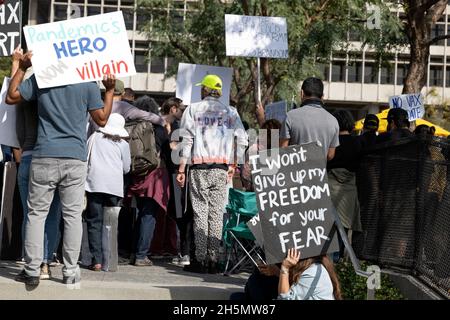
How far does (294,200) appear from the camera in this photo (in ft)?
24.7

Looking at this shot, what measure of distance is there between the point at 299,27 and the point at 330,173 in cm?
1397

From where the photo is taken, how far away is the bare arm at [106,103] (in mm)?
7887

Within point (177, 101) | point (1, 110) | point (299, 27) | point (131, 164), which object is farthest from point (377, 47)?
point (1, 110)

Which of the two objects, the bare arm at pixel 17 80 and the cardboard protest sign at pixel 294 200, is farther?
the bare arm at pixel 17 80

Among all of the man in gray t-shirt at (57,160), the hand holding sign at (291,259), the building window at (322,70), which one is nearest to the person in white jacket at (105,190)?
the man in gray t-shirt at (57,160)

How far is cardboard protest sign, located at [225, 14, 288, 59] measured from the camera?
12.9 meters

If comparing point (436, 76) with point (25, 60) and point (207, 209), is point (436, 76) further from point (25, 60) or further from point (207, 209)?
point (25, 60)

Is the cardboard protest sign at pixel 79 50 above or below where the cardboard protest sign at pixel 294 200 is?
above

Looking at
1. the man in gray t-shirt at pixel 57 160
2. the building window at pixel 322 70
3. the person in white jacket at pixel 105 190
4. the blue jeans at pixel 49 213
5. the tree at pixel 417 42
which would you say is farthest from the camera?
the building window at pixel 322 70

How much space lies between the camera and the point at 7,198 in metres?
9.58

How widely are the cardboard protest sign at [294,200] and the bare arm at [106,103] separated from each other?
52.1 inches

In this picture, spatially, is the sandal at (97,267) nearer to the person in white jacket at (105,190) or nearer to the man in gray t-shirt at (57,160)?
the person in white jacket at (105,190)

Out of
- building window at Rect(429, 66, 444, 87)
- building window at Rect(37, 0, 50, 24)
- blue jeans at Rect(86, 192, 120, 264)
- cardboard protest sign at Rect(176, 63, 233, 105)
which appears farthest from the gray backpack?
building window at Rect(429, 66, 444, 87)
